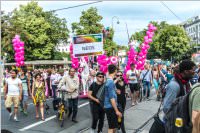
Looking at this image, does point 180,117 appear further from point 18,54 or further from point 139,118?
point 18,54

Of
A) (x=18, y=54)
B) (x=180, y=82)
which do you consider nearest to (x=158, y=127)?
(x=180, y=82)

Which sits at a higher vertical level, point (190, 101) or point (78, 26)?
point (78, 26)

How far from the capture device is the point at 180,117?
341 centimetres

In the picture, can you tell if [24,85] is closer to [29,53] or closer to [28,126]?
[28,126]

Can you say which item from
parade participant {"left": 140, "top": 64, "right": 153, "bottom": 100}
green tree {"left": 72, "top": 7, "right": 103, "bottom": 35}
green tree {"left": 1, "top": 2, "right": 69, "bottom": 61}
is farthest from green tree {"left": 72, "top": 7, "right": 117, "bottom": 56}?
parade participant {"left": 140, "top": 64, "right": 153, "bottom": 100}

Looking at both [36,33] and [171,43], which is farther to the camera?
[171,43]

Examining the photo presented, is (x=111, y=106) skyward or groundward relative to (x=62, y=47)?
groundward

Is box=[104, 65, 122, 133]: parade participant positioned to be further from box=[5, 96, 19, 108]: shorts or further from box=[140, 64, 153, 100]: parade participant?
box=[140, 64, 153, 100]: parade participant

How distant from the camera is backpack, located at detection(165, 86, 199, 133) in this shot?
11.0 ft

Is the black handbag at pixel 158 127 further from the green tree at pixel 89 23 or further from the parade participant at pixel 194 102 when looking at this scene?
the green tree at pixel 89 23

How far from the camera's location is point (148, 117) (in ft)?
36.1

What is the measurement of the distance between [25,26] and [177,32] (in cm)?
2767

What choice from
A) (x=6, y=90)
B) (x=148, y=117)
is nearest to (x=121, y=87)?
(x=148, y=117)

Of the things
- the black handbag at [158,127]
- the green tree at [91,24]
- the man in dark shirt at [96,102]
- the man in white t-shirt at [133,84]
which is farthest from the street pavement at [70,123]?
the green tree at [91,24]
